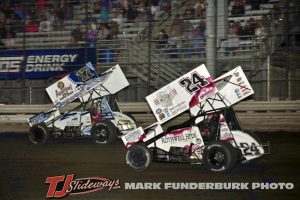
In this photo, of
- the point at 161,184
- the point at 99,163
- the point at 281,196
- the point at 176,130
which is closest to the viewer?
the point at 281,196

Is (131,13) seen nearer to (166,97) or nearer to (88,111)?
(88,111)

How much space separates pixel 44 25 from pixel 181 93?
1005 centimetres

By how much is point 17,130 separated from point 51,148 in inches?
166

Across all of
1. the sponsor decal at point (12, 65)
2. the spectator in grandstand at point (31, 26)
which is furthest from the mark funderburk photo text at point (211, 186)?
the spectator in grandstand at point (31, 26)

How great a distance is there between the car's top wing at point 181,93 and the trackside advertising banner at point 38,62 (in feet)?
27.2

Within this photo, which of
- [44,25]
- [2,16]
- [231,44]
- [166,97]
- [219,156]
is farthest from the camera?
[2,16]

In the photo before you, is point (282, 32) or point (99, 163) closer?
point (99, 163)

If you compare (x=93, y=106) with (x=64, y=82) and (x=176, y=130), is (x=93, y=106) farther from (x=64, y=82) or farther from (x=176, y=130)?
(x=176, y=130)

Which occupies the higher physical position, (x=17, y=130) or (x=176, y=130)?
(x=176, y=130)

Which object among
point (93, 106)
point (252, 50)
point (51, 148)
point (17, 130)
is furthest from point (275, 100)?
point (17, 130)

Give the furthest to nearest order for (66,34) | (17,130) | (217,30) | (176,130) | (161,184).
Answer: (66,34)
(17,130)
(217,30)
(176,130)
(161,184)

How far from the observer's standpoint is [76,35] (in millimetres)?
16922

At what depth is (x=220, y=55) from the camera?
15.4 meters

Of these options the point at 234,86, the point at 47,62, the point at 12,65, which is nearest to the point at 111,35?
the point at 47,62
